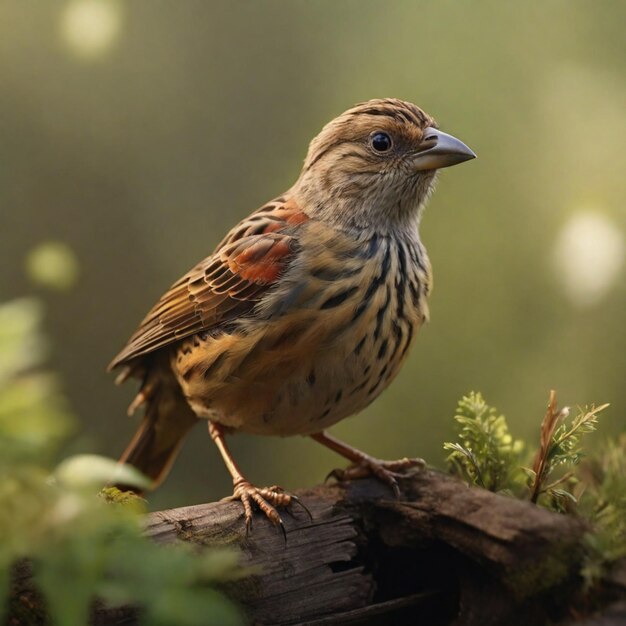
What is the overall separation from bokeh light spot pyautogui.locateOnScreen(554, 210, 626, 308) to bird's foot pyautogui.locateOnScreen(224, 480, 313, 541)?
86.7 inches

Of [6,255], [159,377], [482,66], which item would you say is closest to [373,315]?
[159,377]

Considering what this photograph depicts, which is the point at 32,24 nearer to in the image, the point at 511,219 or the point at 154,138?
the point at 154,138

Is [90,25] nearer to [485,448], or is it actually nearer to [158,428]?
[158,428]

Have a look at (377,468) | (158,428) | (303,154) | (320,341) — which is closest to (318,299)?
(320,341)

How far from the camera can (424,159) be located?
121 inches

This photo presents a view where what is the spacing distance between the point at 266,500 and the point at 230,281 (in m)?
0.81

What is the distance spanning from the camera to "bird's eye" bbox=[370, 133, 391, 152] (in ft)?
10.3

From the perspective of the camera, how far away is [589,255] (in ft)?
13.9

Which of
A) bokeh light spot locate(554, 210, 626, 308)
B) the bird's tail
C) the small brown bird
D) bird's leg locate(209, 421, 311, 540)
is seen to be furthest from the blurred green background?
bird's leg locate(209, 421, 311, 540)

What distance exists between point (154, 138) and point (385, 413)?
6.38 feet

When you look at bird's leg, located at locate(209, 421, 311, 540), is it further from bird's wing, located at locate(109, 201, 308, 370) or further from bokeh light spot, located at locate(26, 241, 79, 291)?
bokeh light spot, located at locate(26, 241, 79, 291)

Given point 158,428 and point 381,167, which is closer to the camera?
point 381,167

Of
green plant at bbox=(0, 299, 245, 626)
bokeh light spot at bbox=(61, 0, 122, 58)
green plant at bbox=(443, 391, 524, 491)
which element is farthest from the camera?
bokeh light spot at bbox=(61, 0, 122, 58)

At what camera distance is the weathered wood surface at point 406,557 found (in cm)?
208
